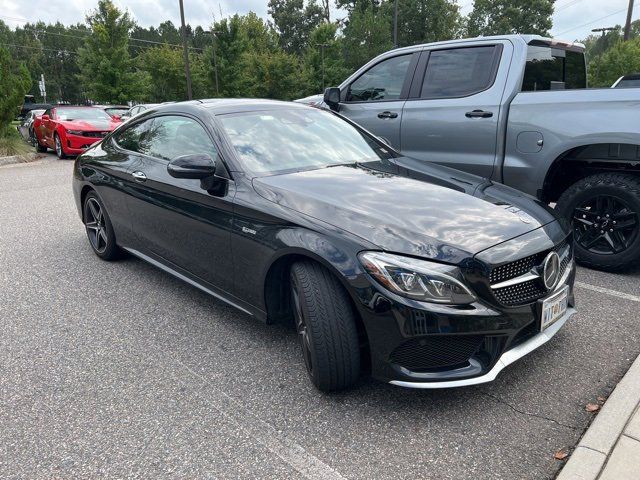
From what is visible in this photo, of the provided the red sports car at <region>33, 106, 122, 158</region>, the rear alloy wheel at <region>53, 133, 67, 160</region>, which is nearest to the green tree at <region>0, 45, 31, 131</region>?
the red sports car at <region>33, 106, 122, 158</region>

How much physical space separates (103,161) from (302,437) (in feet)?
10.8

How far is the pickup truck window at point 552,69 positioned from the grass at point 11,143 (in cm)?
1324

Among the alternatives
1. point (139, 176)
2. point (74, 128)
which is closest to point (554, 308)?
point (139, 176)

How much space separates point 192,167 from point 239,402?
1.38m

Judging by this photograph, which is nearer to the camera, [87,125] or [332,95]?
[332,95]

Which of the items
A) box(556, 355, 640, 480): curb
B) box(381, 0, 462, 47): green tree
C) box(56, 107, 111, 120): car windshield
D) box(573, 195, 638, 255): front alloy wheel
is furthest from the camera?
box(381, 0, 462, 47): green tree

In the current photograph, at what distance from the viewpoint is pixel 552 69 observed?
5199mm

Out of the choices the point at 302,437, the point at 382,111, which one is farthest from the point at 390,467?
the point at 382,111

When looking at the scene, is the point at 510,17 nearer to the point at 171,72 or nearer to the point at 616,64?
the point at 616,64

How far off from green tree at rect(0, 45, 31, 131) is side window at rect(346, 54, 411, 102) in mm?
11151

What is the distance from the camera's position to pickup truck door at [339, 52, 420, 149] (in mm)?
5449

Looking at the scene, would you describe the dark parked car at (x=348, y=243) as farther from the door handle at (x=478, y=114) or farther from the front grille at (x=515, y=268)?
the door handle at (x=478, y=114)

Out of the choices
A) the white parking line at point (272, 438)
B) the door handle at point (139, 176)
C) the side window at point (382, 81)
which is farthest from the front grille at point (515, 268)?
the side window at point (382, 81)

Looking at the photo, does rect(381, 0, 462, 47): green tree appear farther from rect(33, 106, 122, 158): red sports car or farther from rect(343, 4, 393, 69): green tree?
rect(33, 106, 122, 158): red sports car
